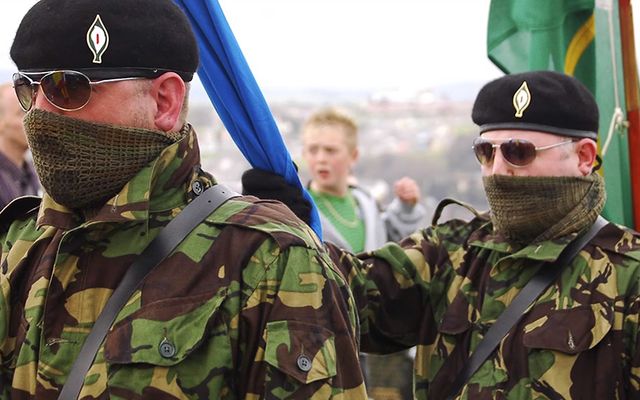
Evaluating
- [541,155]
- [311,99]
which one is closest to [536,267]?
[541,155]

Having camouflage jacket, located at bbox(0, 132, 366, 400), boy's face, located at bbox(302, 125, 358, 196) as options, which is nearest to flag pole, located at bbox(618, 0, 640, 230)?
boy's face, located at bbox(302, 125, 358, 196)

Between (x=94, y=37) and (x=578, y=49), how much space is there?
3.14 meters

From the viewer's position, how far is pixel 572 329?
3.60 meters

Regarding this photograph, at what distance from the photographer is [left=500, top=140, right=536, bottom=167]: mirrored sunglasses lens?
3875mm

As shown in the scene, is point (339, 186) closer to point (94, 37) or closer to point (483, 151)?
point (483, 151)

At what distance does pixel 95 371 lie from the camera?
2.39m

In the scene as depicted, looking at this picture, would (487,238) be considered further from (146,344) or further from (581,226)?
(146,344)

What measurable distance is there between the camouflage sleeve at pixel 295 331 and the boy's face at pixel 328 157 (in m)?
3.81

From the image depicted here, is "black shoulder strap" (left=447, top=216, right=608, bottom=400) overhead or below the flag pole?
below

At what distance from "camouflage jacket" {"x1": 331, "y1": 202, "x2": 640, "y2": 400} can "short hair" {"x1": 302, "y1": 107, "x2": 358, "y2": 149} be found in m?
2.42

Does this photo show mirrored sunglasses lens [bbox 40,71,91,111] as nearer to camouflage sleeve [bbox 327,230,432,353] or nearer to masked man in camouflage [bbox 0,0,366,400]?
masked man in camouflage [bbox 0,0,366,400]

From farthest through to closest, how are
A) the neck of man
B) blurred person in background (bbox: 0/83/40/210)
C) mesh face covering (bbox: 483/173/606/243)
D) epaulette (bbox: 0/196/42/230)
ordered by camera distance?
1. the neck of man
2. blurred person in background (bbox: 0/83/40/210)
3. mesh face covering (bbox: 483/173/606/243)
4. epaulette (bbox: 0/196/42/230)

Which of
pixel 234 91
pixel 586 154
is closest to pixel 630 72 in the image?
pixel 586 154

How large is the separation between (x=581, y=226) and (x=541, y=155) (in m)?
0.28
